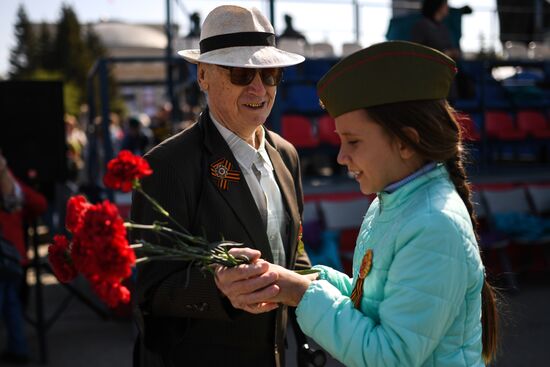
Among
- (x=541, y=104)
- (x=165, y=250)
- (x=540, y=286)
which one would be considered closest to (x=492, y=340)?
(x=165, y=250)

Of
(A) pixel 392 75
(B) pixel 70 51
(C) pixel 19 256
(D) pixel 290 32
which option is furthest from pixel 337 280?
(B) pixel 70 51

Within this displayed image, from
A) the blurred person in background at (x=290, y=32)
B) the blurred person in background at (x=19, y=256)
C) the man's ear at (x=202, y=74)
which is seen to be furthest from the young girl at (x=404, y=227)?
the blurred person in background at (x=290, y=32)

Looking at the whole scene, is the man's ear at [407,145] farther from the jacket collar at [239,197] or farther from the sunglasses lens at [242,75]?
the sunglasses lens at [242,75]

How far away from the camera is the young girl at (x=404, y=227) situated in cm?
129

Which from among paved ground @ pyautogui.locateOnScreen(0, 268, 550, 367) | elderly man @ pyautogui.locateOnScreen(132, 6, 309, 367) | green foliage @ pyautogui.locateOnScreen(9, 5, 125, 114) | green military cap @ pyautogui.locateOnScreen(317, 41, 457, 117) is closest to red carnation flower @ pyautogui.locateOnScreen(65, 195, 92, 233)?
elderly man @ pyautogui.locateOnScreen(132, 6, 309, 367)

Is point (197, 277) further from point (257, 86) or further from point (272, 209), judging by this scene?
point (257, 86)

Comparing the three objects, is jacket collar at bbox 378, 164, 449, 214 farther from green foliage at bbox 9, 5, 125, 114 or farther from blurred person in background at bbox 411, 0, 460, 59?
green foliage at bbox 9, 5, 125, 114

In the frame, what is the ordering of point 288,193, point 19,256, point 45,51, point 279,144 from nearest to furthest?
point 288,193
point 279,144
point 19,256
point 45,51

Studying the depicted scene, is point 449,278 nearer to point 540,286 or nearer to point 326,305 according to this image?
point 326,305

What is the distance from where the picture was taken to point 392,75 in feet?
4.50

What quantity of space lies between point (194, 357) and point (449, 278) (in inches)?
37.2

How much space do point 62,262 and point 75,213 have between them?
0.45ft

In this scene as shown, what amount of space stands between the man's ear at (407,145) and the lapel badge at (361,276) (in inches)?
8.9

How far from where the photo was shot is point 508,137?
28.8 feet
